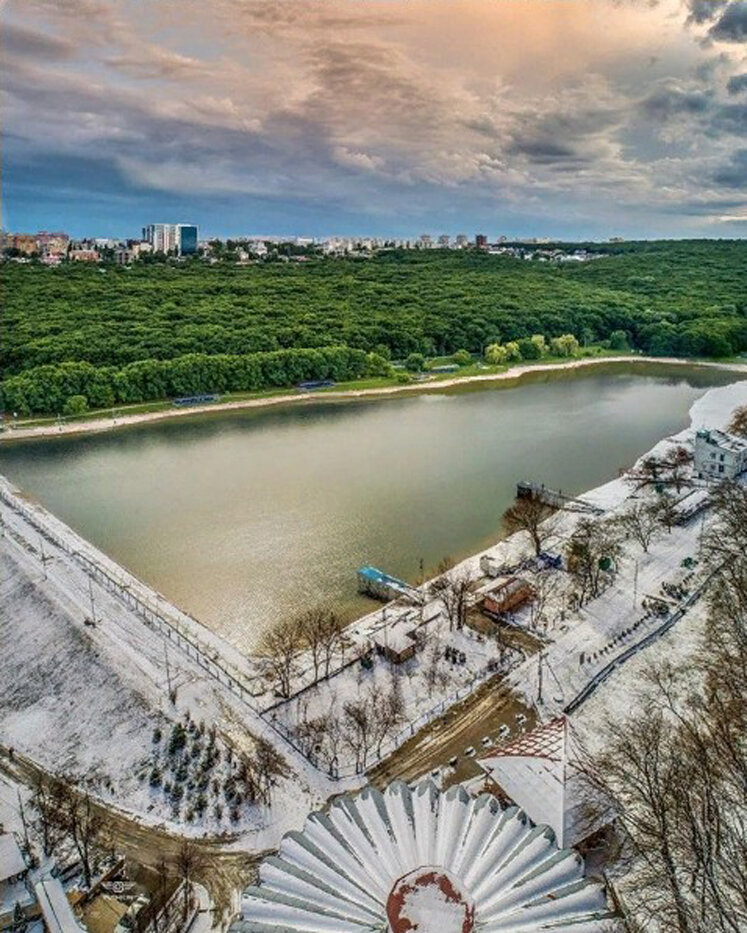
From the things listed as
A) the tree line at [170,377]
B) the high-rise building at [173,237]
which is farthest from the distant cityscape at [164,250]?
the tree line at [170,377]

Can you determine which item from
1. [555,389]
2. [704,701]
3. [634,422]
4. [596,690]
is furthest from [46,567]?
[555,389]

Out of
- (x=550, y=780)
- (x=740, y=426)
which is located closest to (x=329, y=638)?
(x=550, y=780)

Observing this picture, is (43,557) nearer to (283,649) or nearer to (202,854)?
(283,649)

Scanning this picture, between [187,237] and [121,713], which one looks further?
[187,237]

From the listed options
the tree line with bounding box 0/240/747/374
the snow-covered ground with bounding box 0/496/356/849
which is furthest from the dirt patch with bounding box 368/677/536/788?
the tree line with bounding box 0/240/747/374

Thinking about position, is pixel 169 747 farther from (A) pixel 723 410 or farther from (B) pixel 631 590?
(A) pixel 723 410

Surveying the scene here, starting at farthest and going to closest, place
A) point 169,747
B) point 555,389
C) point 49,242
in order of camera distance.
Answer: point 49,242, point 555,389, point 169,747
